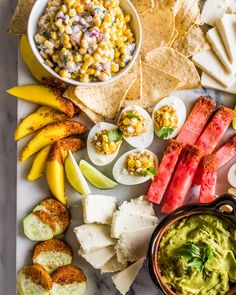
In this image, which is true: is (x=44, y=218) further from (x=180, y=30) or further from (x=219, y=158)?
(x=180, y=30)

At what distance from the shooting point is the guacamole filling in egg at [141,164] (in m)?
2.92

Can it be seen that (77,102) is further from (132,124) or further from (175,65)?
(175,65)

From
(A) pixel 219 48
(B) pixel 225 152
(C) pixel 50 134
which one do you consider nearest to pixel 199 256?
(B) pixel 225 152

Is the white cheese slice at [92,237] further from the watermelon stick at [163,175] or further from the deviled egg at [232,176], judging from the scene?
the deviled egg at [232,176]

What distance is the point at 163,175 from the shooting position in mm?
2938

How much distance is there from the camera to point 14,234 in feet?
10.7

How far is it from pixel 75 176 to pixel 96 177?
108 millimetres

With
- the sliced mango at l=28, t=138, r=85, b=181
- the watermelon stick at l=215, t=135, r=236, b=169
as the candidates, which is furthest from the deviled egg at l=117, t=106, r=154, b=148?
the watermelon stick at l=215, t=135, r=236, b=169

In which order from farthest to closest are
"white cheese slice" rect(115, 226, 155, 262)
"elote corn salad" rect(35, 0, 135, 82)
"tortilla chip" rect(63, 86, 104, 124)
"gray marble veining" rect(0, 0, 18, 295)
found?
"gray marble veining" rect(0, 0, 18, 295) → "tortilla chip" rect(63, 86, 104, 124) → "white cheese slice" rect(115, 226, 155, 262) → "elote corn salad" rect(35, 0, 135, 82)

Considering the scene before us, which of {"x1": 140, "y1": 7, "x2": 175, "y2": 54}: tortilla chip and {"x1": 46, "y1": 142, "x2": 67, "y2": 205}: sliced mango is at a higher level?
{"x1": 140, "y1": 7, "x2": 175, "y2": 54}: tortilla chip

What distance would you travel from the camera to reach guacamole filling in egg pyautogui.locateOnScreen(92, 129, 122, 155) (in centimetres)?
292

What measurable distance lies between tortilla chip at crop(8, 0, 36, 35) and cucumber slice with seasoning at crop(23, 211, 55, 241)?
914 millimetres

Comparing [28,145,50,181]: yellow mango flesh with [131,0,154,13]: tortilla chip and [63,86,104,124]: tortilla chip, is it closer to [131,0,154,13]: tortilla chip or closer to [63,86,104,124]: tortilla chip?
[63,86,104,124]: tortilla chip

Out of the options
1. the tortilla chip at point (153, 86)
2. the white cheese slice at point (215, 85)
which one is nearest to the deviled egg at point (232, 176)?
the white cheese slice at point (215, 85)
